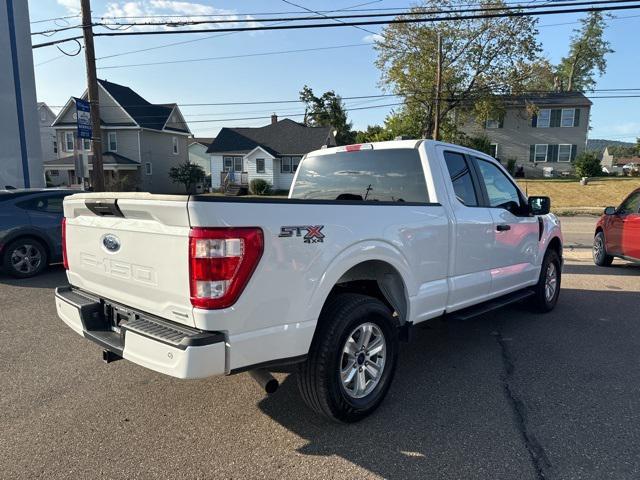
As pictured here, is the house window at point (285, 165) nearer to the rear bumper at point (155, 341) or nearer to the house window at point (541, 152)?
the house window at point (541, 152)

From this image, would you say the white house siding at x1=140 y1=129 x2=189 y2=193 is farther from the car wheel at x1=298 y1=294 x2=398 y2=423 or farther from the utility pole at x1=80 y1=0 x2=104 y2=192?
the car wheel at x1=298 y1=294 x2=398 y2=423

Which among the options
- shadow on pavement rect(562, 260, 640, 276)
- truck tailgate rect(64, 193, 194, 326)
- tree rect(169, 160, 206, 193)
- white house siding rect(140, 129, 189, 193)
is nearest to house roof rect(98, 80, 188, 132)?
white house siding rect(140, 129, 189, 193)

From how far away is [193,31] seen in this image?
12.6 m

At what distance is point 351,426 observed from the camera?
3.21 m

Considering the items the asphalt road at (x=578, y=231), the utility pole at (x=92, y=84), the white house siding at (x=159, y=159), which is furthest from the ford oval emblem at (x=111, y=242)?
the white house siding at (x=159, y=159)

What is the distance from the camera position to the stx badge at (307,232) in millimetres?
2666

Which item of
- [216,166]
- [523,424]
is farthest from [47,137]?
[523,424]

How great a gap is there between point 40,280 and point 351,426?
6.72 metres

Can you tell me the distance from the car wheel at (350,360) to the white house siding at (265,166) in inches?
1402

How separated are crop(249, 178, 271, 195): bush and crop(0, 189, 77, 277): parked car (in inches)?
1138

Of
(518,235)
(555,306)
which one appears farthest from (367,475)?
(555,306)

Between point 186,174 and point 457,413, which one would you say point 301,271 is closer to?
point 457,413

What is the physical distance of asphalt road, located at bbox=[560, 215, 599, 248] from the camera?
1256cm

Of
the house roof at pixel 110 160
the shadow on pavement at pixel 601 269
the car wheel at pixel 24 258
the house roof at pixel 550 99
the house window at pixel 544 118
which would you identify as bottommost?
the shadow on pavement at pixel 601 269
